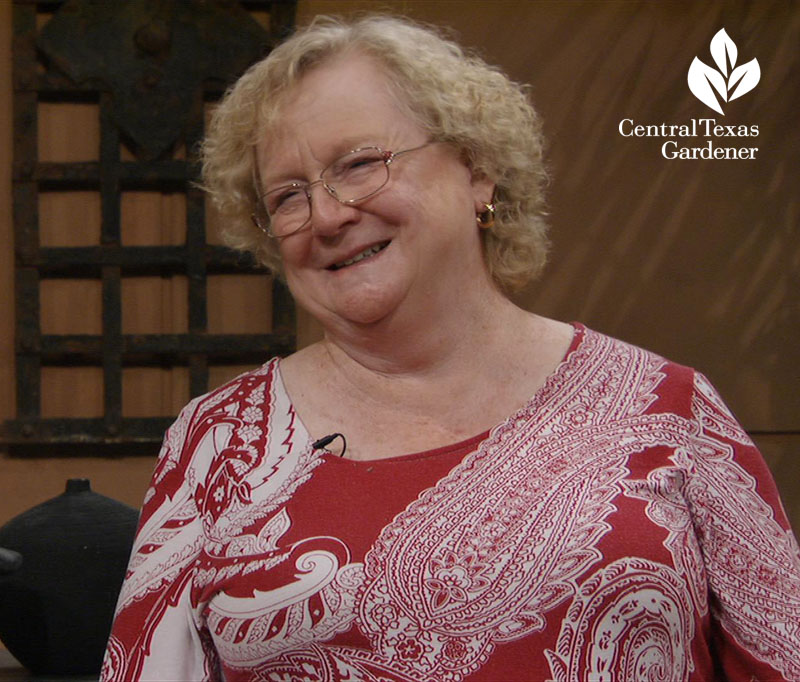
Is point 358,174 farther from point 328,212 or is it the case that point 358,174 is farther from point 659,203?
point 659,203

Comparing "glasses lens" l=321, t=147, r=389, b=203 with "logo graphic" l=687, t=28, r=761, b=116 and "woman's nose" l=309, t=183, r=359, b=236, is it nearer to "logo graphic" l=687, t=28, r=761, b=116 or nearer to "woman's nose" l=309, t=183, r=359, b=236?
"woman's nose" l=309, t=183, r=359, b=236

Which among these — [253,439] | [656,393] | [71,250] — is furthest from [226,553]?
[71,250]

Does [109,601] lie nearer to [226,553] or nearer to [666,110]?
[226,553]

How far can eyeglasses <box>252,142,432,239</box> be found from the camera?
1.29 meters

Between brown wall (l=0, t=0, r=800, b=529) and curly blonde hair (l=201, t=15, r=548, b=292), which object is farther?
brown wall (l=0, t=0, r=800, b=529)

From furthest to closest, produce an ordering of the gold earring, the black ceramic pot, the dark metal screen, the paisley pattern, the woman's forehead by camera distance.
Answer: the dark metal screen, the black ceramic pot, the gold earring, the woman's forehead, the paisley pattern

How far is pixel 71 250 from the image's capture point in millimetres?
2592

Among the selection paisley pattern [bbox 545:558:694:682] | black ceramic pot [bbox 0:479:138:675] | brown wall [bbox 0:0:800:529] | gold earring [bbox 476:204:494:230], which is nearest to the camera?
paisley pattern [bbox 545:558:694:682]

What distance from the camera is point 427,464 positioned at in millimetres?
1306

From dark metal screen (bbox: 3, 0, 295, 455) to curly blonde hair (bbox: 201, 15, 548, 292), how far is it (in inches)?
44.4

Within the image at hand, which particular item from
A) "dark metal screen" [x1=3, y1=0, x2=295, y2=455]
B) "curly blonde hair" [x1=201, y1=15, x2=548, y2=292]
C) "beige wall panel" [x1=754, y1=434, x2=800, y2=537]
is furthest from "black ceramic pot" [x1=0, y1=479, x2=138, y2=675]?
"beige wall panel" [x1=754, y1=434, x2=800, y2=537]

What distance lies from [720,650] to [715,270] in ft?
5.21

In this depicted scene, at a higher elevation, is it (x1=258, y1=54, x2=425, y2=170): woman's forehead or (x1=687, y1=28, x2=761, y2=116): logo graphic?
(x1=258, y1=54, x2=425, y2=170): woman's forehead

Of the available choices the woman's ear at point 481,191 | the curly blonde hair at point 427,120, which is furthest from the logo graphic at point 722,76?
the woman's ear at point 481,191
